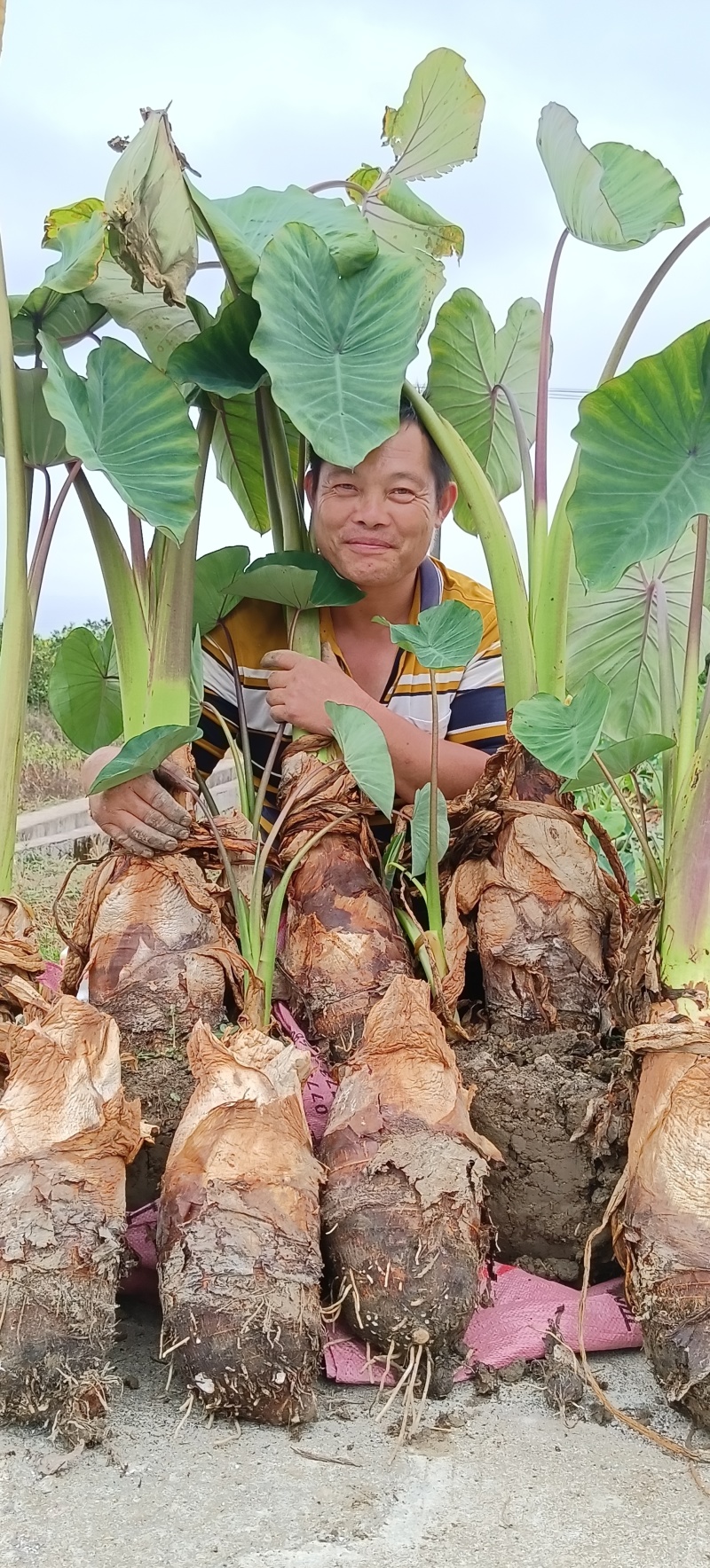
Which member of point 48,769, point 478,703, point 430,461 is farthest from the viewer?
point 48,769

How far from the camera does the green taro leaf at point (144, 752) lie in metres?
1.23

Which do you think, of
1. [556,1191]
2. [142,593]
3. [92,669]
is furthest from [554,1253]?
[92,669]

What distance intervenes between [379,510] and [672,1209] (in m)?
0.93

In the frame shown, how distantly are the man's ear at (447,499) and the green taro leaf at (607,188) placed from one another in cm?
43

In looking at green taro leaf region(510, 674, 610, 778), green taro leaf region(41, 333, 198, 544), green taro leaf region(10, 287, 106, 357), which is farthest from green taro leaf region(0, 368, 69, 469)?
green taro leaf region(510, 674, 610, 778)

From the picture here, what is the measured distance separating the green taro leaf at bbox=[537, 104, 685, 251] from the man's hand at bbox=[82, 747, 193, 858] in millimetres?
810

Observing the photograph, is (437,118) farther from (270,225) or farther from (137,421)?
(137,421)

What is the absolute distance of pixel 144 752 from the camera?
125 centimetres

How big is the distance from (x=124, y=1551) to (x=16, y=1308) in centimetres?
21

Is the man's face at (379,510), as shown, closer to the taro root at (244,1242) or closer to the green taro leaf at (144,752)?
the green taro leaf at (144,752)

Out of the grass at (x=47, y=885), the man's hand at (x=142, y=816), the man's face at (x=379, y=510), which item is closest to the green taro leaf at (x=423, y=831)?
the man's hand at (x=142, y=816)

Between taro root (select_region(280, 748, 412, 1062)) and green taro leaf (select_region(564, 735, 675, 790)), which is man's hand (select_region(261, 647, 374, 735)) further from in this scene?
green taro leaf (select_region(564, 735, 675, 790))

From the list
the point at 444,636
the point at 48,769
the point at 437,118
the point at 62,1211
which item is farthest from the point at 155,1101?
the point at 48,769

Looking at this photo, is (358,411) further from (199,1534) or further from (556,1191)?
(199,1534)
